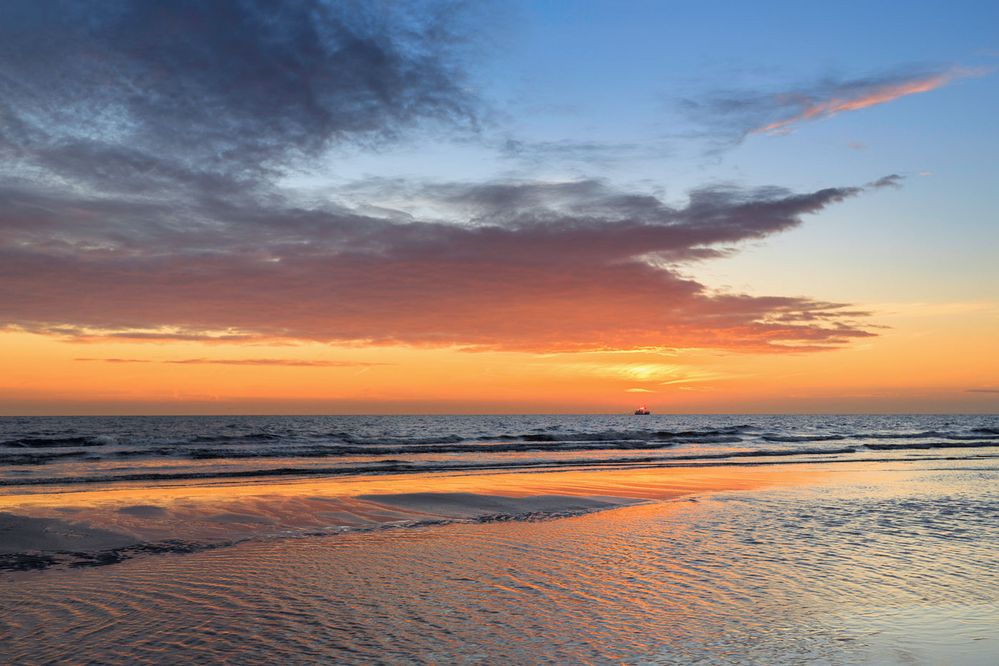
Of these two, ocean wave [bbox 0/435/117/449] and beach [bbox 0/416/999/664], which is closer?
beach [bbox 0/416/999/664]

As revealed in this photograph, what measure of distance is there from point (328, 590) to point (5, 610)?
13.0 feet

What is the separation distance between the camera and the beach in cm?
712

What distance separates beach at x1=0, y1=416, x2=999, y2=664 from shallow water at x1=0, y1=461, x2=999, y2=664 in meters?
0.04

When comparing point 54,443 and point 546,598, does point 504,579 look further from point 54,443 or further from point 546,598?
point 54,443

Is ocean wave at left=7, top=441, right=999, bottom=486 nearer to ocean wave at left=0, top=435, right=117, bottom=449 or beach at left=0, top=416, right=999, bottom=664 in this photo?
beach at left=0, top=416, right=999, bottom=664

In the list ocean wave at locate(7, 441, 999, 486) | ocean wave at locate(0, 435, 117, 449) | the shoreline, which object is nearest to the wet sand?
the shoreline

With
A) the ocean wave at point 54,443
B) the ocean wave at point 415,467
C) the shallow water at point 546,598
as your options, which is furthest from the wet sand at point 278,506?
the ocean wave at point 54,443

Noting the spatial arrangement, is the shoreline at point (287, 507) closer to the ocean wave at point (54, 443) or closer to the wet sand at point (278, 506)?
the wet sand at point (278, 506)

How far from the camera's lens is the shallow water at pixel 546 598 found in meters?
7.00

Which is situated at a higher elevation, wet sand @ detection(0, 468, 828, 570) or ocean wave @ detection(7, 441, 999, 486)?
wet sand @ detection(0, 468, 828, 570)

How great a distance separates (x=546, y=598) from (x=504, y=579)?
4.03 feet

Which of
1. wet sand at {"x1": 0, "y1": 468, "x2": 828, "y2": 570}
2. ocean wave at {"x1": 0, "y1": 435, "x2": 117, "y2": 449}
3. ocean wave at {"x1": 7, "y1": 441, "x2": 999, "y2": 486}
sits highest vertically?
wet sand at {"x1": 0, "y1": 468, "x2": 828, "y2": 570}

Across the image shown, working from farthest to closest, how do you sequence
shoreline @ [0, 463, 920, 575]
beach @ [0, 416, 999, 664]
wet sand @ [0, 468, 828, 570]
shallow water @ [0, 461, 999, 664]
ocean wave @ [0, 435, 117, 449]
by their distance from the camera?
1. ocean wave @ [0, 435, 117, 449]
2. wet sand @ [0, 468, 828, 570]
3. shoreline @ [0, 463, 920, 575]
4. beach @ [0, 416, 999, 664]
5. shallow water @ [0, 461, 999, 664]

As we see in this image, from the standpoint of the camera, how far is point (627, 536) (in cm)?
1374
